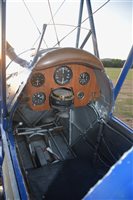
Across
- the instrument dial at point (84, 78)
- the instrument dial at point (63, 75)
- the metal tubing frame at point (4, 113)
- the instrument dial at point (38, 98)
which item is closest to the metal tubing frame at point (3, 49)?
the metal tubing frame at point (4, 113)

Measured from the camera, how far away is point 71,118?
3215 mm

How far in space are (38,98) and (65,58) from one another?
0.69 m

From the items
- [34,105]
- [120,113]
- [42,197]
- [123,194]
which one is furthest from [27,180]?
[120,113]

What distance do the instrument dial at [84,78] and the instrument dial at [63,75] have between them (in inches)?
6.2

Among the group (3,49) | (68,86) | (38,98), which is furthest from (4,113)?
(68,86)

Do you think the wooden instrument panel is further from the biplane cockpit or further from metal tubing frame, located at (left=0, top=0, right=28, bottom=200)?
metal tubing frame, located at (left=0, top=0, right=28, bottom=200)

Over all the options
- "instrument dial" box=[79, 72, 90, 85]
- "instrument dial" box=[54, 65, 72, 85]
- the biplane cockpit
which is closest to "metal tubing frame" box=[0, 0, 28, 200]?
the biplane cockpit

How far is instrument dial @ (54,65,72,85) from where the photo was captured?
2.58 metres

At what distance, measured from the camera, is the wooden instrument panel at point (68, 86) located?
256cm

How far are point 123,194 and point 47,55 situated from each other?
1681mm

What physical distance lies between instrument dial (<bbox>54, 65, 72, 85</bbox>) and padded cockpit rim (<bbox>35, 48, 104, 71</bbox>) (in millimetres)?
323

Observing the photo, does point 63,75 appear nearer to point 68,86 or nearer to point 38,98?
point 68,86

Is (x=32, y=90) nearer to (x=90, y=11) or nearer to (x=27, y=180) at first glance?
(x=27, y=180)

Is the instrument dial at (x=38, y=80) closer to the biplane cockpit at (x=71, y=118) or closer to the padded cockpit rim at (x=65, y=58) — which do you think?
the biplane cockpit at (x=71, y=118)
